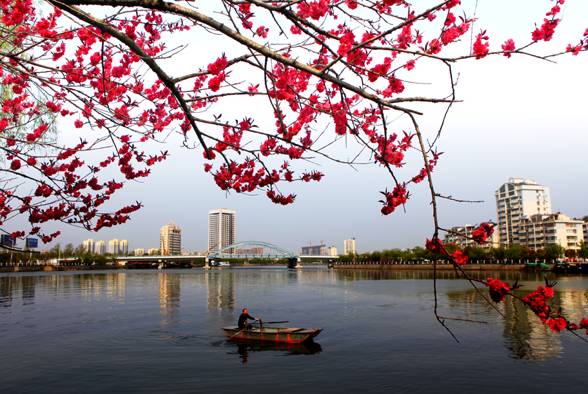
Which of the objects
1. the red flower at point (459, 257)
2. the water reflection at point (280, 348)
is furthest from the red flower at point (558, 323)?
the water reflection at point (280, 348)

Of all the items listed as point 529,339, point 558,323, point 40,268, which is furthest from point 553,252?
point 40,268

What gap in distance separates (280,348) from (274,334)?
0.77 metres

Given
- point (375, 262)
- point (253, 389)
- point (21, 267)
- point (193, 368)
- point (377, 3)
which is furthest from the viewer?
point (375, 262)

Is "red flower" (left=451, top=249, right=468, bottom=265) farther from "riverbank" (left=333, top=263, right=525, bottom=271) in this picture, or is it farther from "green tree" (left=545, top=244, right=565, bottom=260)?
"green tree" (left=545, top=244, right=565, bottom=260)

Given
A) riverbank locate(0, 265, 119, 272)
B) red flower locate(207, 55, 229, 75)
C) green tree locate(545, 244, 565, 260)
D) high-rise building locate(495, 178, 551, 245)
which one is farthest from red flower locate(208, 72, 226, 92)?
riverbank locate(0, 265, 119, 272)

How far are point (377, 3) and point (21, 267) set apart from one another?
607 feet

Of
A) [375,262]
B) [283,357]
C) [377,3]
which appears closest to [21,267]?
[375,262]

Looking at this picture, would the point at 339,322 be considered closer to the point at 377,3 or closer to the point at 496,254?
the point at 377,3

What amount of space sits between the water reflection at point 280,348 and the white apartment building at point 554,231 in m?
127

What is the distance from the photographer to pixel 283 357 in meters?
20.4

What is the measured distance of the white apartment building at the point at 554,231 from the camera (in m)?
128

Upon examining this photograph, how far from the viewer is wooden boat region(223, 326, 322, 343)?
2177 cm

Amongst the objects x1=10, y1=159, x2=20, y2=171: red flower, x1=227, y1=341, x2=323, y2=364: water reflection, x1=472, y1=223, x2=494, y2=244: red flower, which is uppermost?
x1=10, y1=159, x2=20, y2=171: red flower

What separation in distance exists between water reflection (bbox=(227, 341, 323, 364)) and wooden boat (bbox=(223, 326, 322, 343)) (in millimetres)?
249
